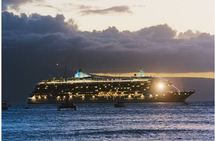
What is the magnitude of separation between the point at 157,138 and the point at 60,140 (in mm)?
4959

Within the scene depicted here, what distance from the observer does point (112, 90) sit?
103625mm

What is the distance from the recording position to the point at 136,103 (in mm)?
115062

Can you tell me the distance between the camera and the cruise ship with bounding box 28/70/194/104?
10200 cm

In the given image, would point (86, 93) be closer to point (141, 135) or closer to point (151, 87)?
point (151, 87)

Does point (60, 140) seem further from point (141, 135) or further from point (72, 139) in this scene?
point (141, 135)

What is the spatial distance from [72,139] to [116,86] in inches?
2746

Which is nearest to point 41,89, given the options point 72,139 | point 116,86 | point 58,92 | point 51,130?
point 58,92

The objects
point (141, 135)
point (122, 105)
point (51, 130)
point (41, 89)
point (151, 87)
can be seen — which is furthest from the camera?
point (41, 89)

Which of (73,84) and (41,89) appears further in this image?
(41,89)

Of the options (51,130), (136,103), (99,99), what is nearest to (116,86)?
(99,99)

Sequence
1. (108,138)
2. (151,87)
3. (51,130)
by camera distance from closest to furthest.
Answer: (108,138) < (51,130) < (151,87)

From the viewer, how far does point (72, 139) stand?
33344 millimetres

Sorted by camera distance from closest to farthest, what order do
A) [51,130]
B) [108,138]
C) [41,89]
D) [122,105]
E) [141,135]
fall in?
[108,138], [141,135], [51,130], [122,105], [41,89]

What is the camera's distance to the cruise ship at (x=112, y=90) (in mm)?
102000
